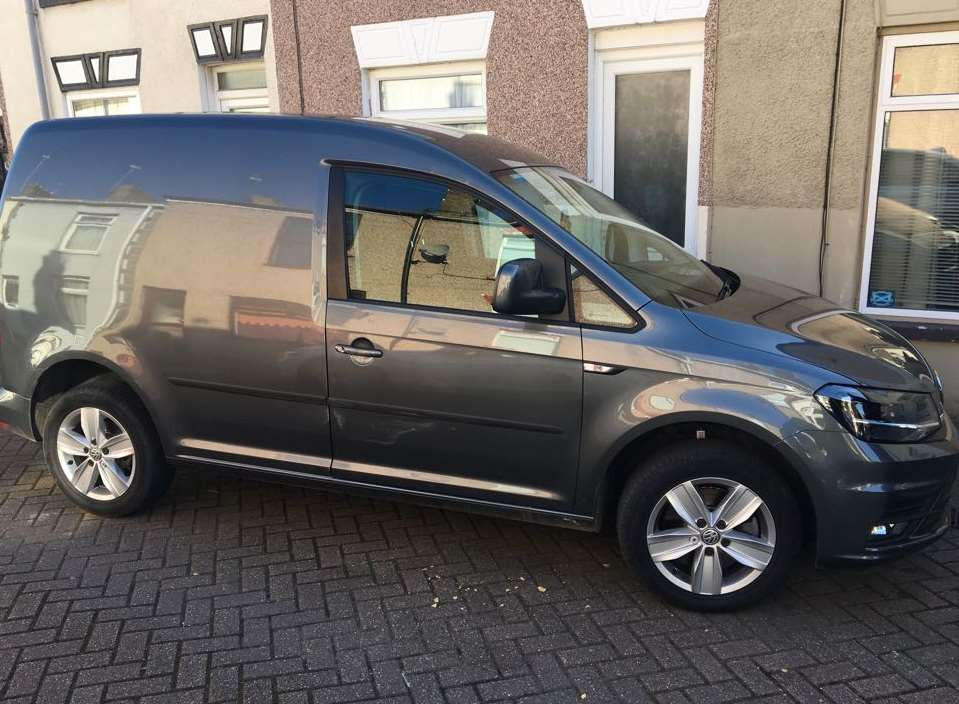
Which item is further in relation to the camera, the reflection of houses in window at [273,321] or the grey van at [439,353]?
the reflection of houses in window at [273,321]

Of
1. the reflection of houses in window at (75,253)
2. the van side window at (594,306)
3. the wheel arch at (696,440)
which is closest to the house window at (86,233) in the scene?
the reflection of houses in window at (75,253)

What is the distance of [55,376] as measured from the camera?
14.0 ft

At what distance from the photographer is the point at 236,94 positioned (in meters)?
8.65

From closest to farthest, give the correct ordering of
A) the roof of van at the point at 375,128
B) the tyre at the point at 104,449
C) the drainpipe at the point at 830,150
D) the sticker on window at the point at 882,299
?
the roof of van at the point at 375,128 → the tyre at the point at 104,449 → the drainpipe at the point at 830,150 → the sticker on window at the point at 882,299

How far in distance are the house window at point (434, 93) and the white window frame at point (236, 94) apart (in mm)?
1344

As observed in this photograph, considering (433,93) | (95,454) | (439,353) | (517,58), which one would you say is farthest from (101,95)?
(439,353)

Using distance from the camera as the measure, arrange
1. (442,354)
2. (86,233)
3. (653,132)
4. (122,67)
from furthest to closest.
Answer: (122,67) < (653,132) < (86,233) < (442,354)

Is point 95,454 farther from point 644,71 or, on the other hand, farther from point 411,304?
point 644,71

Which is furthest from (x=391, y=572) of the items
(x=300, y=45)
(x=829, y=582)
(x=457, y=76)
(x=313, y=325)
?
(x=300, y=45)

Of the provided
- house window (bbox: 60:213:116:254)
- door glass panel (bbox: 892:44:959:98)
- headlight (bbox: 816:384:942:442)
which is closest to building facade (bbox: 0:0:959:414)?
door glass panel (bbox: 892:44:959:98)

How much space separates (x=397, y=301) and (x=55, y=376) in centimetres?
211

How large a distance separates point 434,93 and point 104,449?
479cm

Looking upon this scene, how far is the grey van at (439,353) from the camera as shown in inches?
125

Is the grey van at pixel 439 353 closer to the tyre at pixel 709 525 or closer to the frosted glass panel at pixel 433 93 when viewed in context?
the tyre at pixel 709 525
